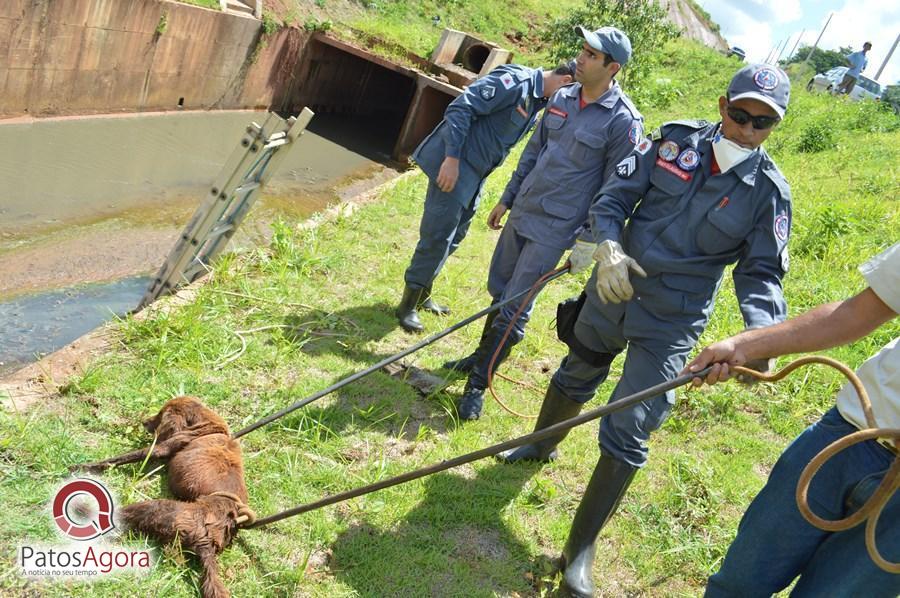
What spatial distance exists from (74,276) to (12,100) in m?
3.70

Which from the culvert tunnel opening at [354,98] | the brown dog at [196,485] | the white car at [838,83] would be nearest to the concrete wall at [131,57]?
the culvert tunnel opening at [354,98]

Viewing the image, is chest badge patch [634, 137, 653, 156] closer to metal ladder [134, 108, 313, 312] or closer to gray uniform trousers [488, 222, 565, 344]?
gray uniform trousers [488, 222, 565, 344]

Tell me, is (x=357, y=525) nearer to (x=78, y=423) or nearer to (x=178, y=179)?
(x=78, y=423)

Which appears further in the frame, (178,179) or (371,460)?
(178,179)

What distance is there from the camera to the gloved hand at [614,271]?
121 inches

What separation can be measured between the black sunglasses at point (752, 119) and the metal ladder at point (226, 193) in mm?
2843

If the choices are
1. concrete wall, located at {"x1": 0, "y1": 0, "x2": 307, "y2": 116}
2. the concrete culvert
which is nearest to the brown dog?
concrete wall, located at {"x1": 0, "y1": 0, "x2": 307, "y2": 116}

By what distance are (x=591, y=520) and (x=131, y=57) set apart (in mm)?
9288

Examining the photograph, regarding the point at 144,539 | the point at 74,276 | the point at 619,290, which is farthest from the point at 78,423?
the point at 74,276

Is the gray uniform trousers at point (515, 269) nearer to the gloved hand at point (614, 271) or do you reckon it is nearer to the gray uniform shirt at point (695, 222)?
the gray uniform shirt at point (695, 222)

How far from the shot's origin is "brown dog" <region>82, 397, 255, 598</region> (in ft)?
9.20

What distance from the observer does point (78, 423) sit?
3449mm

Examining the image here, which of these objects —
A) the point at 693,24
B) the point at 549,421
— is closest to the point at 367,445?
the point at 549,421

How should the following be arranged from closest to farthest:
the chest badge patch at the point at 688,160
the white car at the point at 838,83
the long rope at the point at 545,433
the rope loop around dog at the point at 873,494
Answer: the rope loop around dog at the point at 873,494 → the long rope at the point at 545,433 → the chest badge patch at the point at 688,160 → the white car at the point at 838,83
